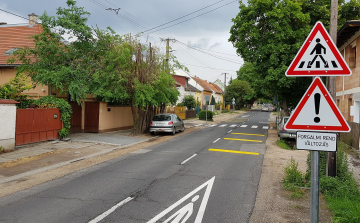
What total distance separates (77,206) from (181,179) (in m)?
3.16

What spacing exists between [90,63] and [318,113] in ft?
51.9

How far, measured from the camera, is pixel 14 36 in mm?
22906

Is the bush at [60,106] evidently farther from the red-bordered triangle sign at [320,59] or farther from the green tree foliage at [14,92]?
the red-bordered triangle sign at [320,59]

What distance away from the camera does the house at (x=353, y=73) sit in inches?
558

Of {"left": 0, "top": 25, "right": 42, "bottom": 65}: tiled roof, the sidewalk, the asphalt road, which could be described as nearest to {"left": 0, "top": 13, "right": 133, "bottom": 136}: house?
{"left": 0, "top": 25, "right": 42, "bottom": 65}: tiled roof

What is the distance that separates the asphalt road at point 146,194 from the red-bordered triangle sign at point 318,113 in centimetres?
262

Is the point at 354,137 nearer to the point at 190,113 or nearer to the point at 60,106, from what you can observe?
the point at 60,106

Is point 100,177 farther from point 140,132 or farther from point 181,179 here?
point 140,132

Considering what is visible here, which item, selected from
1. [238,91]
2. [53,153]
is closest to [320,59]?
[53,153]

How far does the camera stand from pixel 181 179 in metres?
8.20

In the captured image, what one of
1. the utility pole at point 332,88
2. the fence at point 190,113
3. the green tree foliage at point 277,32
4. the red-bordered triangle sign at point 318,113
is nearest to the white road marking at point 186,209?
the red-bordered triangle sign at point 318,113

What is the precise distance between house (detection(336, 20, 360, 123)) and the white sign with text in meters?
12.1

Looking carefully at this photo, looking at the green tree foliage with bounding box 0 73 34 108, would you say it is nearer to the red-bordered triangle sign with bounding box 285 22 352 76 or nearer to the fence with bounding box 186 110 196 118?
the red-bordered triangle sign with bounding box 285 22 352 76

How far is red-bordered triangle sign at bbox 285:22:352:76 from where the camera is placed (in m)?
3.52
